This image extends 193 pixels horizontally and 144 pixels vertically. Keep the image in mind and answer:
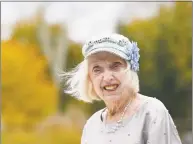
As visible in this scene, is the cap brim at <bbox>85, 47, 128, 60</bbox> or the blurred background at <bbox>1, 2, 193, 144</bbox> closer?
the cap brim at <bbox>85, 47, 128, 60</bbox>

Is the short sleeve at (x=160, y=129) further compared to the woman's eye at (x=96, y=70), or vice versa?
the woman's eye at (x=96, y=70)

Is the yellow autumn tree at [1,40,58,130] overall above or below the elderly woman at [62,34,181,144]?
above

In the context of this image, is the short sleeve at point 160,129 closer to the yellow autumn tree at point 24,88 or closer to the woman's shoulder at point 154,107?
the woman's shoulder at point 154,107

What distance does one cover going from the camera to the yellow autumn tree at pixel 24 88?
716 cm

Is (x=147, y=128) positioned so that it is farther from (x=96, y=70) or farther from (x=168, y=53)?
(x=168, y=53)

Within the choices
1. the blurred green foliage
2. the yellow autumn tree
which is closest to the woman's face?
the blurred green foliage

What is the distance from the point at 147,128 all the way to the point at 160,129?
46mm

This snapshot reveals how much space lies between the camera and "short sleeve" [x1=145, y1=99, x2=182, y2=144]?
129 cm

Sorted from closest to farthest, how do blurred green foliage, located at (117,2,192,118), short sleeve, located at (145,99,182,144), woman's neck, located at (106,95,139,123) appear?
short sleeve, located at (145,99,182,144) < woman's neck, located at (106,95,139,123) < blurred green foliage, located at (117,2,192,118)

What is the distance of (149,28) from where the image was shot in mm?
7039

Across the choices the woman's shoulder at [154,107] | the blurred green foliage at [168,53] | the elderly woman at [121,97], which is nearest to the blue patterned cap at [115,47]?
the elderly woman at [121,97]

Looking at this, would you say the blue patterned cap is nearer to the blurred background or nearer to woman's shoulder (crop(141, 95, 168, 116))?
woman's shoulder (crop(141, 95, 168, 116))

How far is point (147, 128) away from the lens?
4.33 feet

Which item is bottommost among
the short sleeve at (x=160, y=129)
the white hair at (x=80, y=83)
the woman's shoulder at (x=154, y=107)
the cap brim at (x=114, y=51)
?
the short sleeve at (x=160, y=129)
